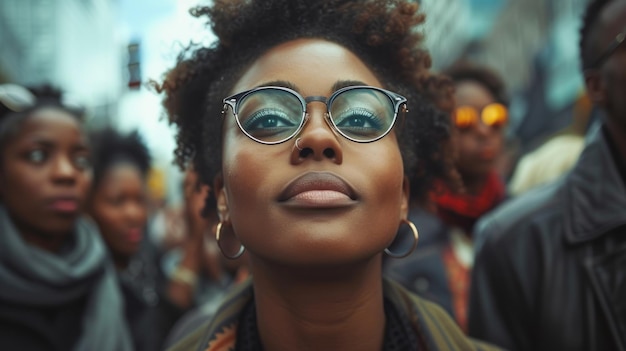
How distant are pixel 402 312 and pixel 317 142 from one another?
0.74m

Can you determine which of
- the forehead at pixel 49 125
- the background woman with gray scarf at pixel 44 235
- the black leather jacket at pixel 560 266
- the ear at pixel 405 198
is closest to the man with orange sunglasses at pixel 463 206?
the black leather jacket at pixel 560 266

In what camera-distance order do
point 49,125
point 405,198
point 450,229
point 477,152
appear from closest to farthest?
point 405,198, point 49,125, point 450,229, point 477,152

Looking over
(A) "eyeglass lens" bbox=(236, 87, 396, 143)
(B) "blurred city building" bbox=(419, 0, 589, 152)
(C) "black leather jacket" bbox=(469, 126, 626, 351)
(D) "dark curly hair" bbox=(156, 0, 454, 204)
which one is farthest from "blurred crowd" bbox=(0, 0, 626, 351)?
(B) "blurred city building" bbox=(419, 0, 589, 152)

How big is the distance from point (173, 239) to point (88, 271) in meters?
5.78

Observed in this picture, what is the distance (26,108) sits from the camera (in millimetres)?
3674

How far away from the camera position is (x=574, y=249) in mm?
2717

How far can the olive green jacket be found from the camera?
219 centimetres

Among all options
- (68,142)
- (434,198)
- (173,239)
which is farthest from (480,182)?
(173,239)

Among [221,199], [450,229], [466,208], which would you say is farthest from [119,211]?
[221,199]

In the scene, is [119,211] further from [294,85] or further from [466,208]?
[294,85]

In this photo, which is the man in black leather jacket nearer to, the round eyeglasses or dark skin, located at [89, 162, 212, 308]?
the round eyeglasses

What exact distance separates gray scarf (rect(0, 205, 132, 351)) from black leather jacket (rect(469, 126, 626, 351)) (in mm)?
2019

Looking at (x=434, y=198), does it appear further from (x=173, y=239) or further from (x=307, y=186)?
(x=173, y=239)

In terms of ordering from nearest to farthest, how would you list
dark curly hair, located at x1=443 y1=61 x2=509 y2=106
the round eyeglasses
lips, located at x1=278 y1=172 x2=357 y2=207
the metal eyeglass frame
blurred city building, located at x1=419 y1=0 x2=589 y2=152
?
1. lips, located at x1=278 y1=172 x2=357 y2=207
2. the round eyeglasses
3. the metal eyeglass frame
4. dark curly hair, located at x1=443 y1=61 x2=509 y2=106
5. blurred city building, located at x1=419 y1=0 x2=589 y2=152
